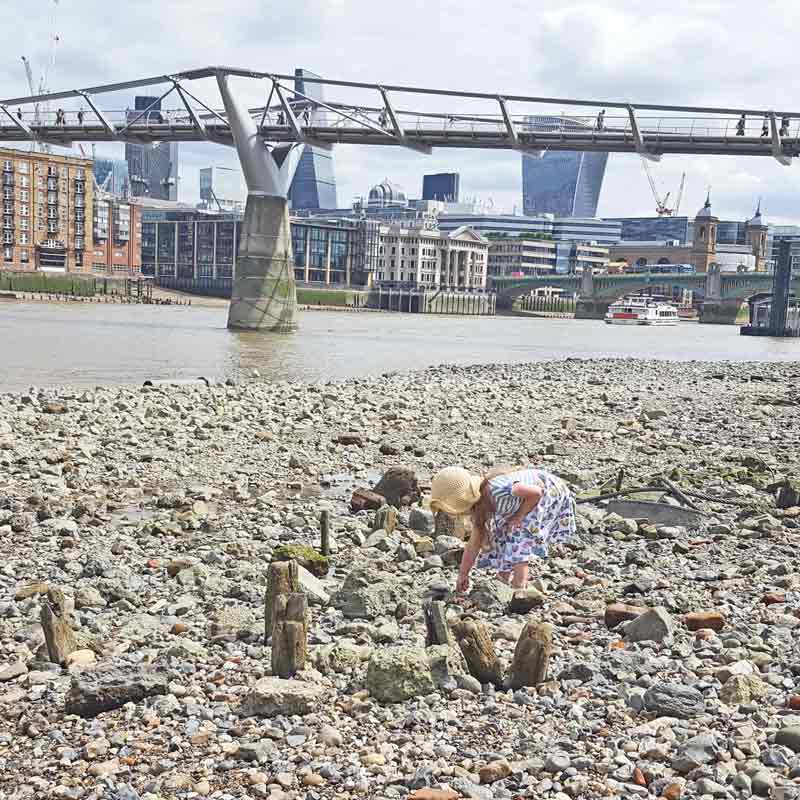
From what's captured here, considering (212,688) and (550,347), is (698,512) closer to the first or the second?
(212,688)

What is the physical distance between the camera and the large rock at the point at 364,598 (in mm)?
6730

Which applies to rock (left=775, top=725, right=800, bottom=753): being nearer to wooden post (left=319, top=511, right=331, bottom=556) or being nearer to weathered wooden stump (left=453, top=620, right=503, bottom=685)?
weathered wooden stump (left=453, top=620, right=503, bottom=685)

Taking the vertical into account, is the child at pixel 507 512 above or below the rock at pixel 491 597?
above

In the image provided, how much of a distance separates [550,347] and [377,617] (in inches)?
2096

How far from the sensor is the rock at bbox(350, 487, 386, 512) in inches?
410

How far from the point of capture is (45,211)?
13875 centimetres

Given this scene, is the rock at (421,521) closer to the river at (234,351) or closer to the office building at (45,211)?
the river at (234,351)

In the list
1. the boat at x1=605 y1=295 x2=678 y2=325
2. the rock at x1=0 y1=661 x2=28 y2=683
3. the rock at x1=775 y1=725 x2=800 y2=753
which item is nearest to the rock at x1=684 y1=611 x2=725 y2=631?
the rock at x1=775 y1=725 x2=800 y2=753

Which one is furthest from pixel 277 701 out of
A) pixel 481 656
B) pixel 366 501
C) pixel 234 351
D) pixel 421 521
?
pixel 234 351

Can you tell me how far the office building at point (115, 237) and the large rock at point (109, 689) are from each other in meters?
146

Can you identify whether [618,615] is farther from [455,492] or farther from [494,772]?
[494,772]

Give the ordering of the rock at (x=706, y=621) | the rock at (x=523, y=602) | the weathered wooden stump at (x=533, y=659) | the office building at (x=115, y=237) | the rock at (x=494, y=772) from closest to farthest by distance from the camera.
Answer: the rock at (x=494, y=772) < the weathered wooden stump at (x=533, y=659) < the rock at (x=706, y=621) < the rock at (x=523, y=602) < the office building at (x=115, y=237)

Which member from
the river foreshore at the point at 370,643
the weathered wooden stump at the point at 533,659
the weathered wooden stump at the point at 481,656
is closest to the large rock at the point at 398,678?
the river foreshore at the point at 370,643

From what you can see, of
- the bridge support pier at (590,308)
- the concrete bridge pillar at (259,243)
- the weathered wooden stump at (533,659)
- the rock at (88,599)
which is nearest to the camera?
the weathered wooden stump at (533,659)
